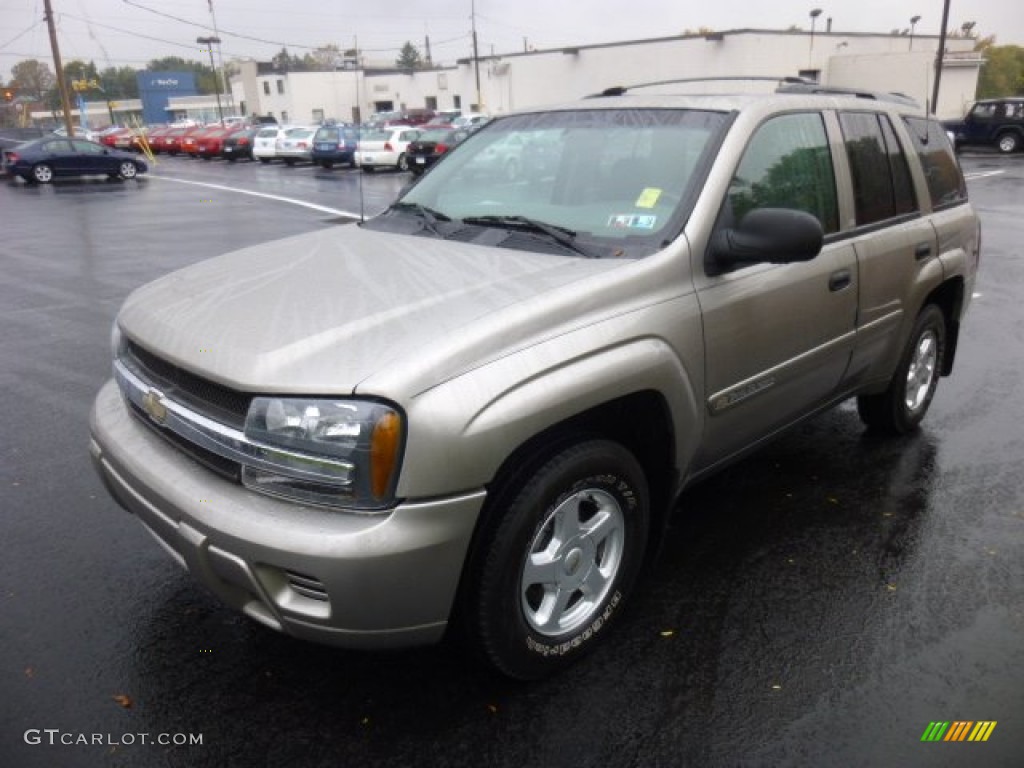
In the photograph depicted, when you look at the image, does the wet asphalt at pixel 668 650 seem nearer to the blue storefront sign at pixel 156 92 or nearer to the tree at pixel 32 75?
the blue storefront sign at pixel 156 92

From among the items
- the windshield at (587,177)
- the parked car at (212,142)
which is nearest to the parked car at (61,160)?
the parked car at (212,142)

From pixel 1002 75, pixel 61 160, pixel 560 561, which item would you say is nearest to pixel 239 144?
pixel 61 160

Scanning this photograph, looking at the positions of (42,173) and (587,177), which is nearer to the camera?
(587,177)

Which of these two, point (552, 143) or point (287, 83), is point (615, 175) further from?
point (287, 83)

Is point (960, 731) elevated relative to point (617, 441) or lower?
lower

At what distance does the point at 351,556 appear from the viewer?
218 cm

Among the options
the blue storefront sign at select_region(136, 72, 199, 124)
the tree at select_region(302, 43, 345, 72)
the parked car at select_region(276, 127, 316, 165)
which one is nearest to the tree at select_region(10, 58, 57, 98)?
the blue storefront sign at select_region(136, 72, 199, 124)

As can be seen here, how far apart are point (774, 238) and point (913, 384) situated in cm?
246

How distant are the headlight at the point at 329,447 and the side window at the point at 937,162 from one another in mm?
3588

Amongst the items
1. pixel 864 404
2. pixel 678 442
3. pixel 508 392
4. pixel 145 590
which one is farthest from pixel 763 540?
pixel 145 590

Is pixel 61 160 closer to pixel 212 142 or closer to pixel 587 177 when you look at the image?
pixel 212 142

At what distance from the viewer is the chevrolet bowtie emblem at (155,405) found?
265 centimetres

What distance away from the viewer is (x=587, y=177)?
11.2ft

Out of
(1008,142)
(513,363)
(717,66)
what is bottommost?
(1008,142)
